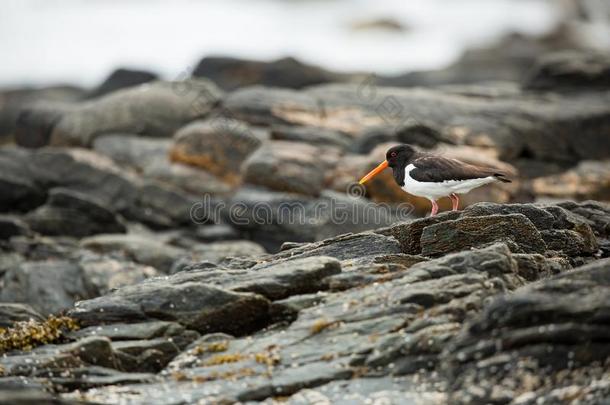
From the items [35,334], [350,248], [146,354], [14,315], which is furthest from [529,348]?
[14,315]

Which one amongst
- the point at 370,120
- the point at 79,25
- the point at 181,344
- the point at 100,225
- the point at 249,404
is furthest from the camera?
the point at 79,25

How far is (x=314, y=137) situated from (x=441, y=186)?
523 inches

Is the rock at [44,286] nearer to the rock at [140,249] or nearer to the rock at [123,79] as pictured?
the rock at [140,249]

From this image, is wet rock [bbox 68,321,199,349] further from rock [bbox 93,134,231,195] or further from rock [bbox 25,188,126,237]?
rock [bbox 93,134,231,195]

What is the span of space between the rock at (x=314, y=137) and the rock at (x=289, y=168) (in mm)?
894

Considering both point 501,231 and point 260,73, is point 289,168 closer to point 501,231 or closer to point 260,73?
point 260,73

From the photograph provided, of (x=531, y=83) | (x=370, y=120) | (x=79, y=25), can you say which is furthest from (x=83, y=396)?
(x=79, y=25)

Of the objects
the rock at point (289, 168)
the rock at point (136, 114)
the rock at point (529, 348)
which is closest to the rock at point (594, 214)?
the rock at point (529, 348)

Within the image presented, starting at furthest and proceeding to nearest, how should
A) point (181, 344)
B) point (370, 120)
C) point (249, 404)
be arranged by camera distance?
point (370, 120), point (181, 344), point (249, 404)

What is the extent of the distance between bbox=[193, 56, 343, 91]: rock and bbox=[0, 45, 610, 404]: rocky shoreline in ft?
0.48

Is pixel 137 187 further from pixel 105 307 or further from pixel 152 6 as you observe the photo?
pixel 152 6

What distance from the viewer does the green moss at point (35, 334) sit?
10375 mm

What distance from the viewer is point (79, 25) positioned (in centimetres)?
5822

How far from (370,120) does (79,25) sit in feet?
110
